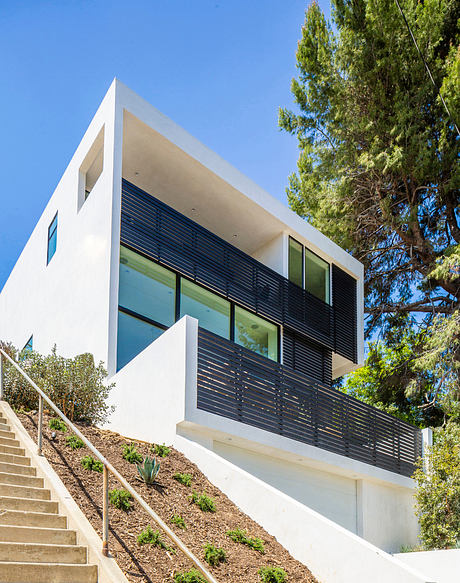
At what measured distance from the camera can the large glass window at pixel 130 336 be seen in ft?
40.7

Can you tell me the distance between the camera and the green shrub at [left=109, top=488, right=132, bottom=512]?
22.8 ft

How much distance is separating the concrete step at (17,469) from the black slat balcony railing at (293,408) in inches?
121

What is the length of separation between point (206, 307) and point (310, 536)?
24.6ft

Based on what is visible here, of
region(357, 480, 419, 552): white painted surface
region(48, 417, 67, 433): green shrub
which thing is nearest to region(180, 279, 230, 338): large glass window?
region(357, 480, 419, 552): white painted surface

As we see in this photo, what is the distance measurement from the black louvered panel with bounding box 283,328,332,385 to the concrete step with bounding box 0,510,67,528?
1017 centimetres

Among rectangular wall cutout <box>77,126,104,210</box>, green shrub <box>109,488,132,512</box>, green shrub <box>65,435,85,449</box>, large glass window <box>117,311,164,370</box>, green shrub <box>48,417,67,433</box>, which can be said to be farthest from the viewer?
rectangular wall cutout <box>77,126,104,210</box>

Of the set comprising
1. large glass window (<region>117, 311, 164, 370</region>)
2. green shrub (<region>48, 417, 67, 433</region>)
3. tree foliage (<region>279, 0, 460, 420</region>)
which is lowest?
green shrub (<region>48, 417, 67, 433</region>)

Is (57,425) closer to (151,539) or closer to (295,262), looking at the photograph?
(151,539)

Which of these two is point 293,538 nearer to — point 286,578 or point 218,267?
point 286,578

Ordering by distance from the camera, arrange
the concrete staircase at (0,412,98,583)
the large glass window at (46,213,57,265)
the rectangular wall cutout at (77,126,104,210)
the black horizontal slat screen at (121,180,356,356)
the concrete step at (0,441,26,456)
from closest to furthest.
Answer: the concrete staircase at (0,412,98,583)
the concrete step at (0,441,26,456)
the black horizontal slat screen at (121,180,356,356)
the rectangular wall cutout at (77,126,104,210)
the large glass window at (46,213,57,265)

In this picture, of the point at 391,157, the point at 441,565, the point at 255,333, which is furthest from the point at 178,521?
the point at 391,157

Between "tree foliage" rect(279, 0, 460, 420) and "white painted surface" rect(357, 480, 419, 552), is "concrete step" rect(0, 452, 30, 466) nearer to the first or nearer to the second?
"white painted surface" rect(357, 480, 419, 552)

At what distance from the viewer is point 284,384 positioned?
478 inches

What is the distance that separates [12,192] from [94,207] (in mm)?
138841
